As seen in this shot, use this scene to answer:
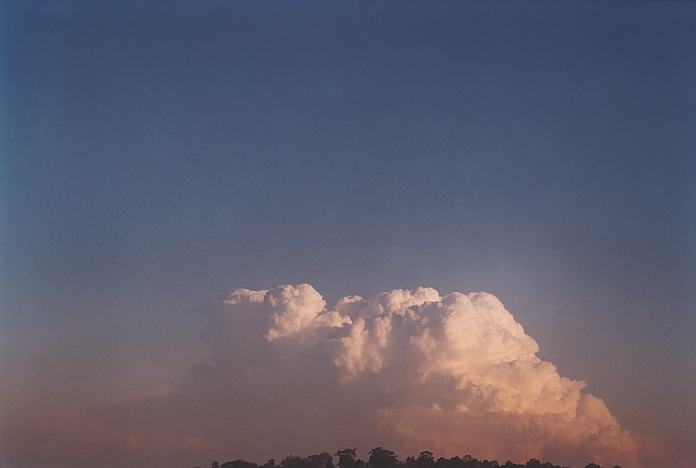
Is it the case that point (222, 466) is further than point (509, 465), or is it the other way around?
point (509, 465)

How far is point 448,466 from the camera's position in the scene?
314ft

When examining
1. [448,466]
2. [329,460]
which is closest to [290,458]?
[329,460]

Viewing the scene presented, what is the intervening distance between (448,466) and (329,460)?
40.0 feet

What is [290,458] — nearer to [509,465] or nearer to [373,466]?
[373,466]

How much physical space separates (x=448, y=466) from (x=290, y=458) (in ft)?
51.2

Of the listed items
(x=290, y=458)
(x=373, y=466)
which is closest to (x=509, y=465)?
(x=373, y=466)

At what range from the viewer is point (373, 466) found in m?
90.4

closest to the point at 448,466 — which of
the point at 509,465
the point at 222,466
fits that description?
the point at 509,465

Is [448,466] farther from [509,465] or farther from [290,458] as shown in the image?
[290,458]

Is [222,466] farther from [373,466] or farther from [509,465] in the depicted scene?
[509,465]

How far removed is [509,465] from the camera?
9456cm

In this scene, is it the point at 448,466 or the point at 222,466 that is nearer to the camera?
the point at 222,466

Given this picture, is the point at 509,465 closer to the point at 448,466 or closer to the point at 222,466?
the point at 448,466

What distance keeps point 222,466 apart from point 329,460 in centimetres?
1048
